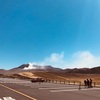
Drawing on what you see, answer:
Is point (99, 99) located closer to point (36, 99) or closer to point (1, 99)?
point (36, 99)

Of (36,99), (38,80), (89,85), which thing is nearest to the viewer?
(36,99)

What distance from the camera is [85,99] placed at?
22.9 m

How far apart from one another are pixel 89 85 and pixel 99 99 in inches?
898

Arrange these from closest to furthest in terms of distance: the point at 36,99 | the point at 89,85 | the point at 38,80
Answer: the point at 36,99, the point at 89,85, the point at 38,80

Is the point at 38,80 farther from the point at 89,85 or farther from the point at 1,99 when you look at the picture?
the point at 1,99

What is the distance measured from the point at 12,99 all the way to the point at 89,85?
24853 millimetres

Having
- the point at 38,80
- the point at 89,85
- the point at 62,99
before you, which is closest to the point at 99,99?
the point at 62,99

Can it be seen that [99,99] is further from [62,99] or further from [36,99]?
[36,99]

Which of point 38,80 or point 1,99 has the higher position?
point 38,80

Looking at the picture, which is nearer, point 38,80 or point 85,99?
point 85,99

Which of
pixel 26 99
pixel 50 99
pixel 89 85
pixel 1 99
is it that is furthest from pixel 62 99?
pixel 89 85

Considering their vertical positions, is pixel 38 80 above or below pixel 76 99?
above

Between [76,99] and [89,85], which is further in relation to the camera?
[89,85]

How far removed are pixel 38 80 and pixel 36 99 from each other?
53.4m
